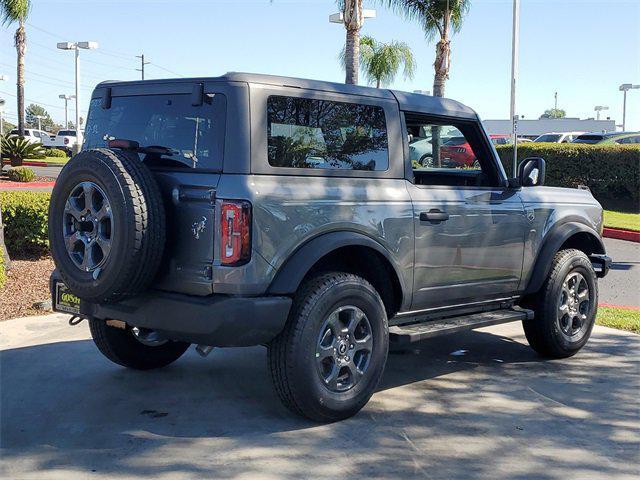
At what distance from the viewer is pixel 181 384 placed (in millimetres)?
5363

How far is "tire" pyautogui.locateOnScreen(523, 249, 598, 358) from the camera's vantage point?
240 inches

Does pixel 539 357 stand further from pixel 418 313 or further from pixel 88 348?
pixel 88 348

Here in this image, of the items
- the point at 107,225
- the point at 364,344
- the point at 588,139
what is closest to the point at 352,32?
the point at 364,344

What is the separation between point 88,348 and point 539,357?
373 centimetres

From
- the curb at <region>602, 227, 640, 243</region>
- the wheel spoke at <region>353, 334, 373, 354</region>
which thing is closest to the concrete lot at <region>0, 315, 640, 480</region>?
the wheel spoke at <region>353, 334, 373, 354</region>

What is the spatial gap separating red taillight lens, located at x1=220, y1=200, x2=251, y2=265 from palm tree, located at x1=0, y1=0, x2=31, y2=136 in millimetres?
37080

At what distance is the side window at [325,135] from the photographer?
4473 mm

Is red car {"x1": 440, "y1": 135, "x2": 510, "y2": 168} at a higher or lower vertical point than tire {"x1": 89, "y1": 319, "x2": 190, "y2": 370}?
higher

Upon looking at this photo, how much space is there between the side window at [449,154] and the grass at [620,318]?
2517 millimetres

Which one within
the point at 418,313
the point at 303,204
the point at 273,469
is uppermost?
the point at 303,204

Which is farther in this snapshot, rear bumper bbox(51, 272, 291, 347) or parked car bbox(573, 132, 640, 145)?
parked car bbox(573, 132, 640, 145)

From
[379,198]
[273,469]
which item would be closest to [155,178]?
[379,198]

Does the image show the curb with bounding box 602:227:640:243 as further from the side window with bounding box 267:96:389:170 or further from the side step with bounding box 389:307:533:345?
the side window with bounding box 267:96:389:170

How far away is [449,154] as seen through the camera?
243 inches
